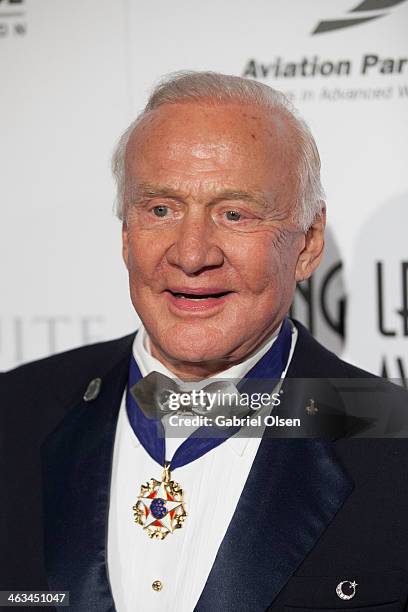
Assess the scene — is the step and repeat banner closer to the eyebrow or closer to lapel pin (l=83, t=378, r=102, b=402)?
lapel pin (l=83, t=378, r=102, b=402)

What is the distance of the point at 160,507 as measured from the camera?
5.43 ft

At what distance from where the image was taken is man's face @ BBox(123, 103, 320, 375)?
1581 mm

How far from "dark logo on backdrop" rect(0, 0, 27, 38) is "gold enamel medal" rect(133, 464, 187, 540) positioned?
1.30 metres

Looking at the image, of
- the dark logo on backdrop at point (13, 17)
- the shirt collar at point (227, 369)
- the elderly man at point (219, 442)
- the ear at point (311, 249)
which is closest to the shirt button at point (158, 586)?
the elderly man at point (219, 442)

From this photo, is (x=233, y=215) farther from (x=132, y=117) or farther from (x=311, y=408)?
(x=132, y=117)

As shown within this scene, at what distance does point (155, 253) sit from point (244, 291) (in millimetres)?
172

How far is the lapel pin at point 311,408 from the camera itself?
67.8 inches

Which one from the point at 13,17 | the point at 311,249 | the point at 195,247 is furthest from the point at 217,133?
the point at 13,17

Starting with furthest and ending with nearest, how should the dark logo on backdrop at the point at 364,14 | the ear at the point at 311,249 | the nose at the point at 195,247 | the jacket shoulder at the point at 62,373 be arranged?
the dark logo on backdrop at the point at 364,14
the jacket shoulder at the point at 62,373
the ear at the point at 311,249
the nose at the point at 195,247

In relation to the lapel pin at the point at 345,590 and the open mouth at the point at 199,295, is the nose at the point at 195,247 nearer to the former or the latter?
the open mouth at the point at 199,295

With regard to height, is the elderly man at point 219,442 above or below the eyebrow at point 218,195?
below

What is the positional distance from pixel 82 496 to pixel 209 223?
1.85 ft

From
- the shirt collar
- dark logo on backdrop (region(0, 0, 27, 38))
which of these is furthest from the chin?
dark logo on backdrop (region(0, 0, 27, 38))

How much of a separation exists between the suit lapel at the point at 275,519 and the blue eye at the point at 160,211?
0.44 metres
